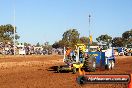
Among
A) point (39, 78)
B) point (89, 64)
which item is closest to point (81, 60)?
point (89, 64)

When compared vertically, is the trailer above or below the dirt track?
above

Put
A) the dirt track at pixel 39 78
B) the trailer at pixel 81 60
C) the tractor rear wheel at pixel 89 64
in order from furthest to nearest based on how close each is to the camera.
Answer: the tractor rear wheel at pixel 89 64, the trailer at pixel 81 60, the dirt track at pixel 39 78

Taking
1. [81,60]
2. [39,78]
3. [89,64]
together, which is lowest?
[39,78]

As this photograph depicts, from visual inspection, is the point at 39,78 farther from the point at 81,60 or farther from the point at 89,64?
the point at 89,64

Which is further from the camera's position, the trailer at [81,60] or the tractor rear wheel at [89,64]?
the tractor rear wheel at [89,64]

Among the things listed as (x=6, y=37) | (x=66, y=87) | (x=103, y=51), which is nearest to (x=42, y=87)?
(x=66, y=87)

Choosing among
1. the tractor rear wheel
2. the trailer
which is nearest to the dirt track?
the tractor rear wheel

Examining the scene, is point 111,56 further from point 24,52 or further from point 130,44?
point 130,44

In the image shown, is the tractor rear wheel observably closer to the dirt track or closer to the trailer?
the trailer

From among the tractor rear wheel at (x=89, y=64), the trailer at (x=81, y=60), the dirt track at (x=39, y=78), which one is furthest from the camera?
the tractor rear wheel at (x=89, y=64)

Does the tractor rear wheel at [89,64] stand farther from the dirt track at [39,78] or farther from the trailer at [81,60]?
the dirt track at [39,78]

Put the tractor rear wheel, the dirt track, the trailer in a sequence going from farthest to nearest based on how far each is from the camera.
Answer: the tractor rear wheel → the trailer → the dirt track

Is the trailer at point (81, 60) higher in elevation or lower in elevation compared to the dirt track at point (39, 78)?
higher

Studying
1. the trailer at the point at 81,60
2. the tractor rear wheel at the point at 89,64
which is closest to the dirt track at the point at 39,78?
the tractor rear wheel at the point at 89,64
